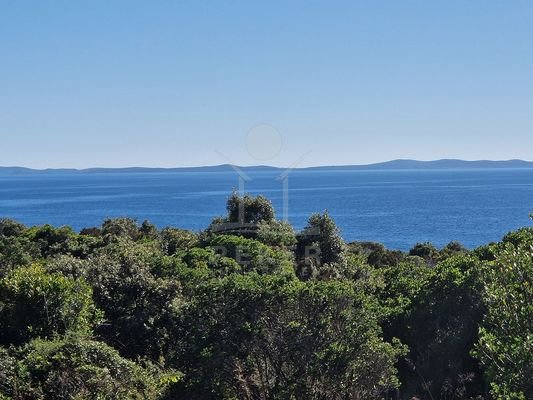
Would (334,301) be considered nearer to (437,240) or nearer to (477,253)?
(477,253)

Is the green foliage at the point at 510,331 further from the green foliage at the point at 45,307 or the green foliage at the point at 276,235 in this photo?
the green foliage at the point at 276,235

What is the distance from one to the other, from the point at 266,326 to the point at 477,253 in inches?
555

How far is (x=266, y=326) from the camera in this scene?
15570 mm

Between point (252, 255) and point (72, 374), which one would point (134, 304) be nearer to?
point (72, 374)

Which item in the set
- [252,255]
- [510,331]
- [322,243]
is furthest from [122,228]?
[510,331]

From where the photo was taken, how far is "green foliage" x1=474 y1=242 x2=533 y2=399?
35.0 ft

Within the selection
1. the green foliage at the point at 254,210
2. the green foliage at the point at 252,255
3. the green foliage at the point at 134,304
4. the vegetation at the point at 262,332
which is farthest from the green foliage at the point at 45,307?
the green foliage at the point at 254,210

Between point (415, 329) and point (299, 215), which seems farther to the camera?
point (299, 215)

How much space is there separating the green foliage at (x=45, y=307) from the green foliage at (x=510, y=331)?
11.4 meters

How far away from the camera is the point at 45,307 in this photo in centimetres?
1800

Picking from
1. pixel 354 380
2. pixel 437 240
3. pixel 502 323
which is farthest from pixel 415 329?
pixel 437 240

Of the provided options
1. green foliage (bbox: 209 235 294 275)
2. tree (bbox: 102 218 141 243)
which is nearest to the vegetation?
green foliage (bbox: 209 235 294 275)

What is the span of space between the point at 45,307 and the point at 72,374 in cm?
420

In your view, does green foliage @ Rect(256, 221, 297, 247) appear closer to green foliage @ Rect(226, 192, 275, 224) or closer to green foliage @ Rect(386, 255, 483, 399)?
green foliage @ Rect(226, 192, 275, 224)
